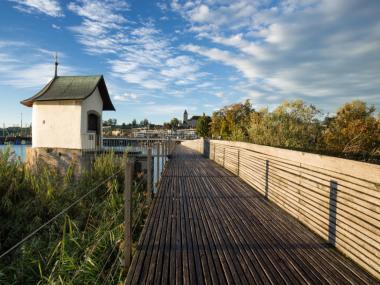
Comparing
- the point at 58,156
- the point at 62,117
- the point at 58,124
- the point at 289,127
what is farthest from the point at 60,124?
the point at 289,127

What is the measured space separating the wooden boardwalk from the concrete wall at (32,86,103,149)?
32.1 feet

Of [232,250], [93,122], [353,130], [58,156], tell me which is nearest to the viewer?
[232,250]

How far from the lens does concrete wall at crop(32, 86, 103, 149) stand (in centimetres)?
1318

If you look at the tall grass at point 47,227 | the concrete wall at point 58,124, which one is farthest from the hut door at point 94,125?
the tall grass at point 47,227

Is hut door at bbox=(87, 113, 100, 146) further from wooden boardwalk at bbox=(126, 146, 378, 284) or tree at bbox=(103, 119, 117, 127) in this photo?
tree at bbox=(103, 119, 117, 127)

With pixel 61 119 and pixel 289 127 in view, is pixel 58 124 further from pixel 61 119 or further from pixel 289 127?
pixel 289 127

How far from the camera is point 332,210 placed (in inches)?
134

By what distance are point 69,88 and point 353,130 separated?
1881 centimetres

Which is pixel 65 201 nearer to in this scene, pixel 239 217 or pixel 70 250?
pixel 70 250

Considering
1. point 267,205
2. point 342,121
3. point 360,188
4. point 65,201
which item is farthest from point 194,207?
point 342,121

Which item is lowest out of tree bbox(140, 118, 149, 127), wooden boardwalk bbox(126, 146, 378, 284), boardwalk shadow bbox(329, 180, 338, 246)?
wooden boardwalk bbox(126, 146, 378, 284)

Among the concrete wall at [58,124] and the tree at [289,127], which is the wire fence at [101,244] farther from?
the tree at [289,127]

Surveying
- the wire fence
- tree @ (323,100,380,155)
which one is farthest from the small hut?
tree @ (323,100,380,155)

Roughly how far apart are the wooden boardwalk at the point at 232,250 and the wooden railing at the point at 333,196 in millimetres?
176
